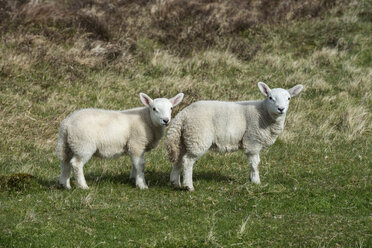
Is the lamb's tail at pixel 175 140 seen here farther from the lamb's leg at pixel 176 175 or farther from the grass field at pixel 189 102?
the grass field at pixel 189 102

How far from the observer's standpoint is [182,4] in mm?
18453

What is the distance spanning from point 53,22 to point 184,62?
13.1ft

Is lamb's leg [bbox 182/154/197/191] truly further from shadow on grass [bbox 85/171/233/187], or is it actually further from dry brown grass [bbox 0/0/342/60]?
dry brown grass [bbox 0/0/342/60]

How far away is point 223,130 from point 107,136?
65.3 inches

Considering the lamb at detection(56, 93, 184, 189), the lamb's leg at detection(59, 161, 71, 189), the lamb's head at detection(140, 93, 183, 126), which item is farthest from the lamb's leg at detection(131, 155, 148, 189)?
the lamb's leg at detection(59, 161, 71, 189)

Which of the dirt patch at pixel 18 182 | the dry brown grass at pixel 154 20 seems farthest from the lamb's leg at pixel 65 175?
the dry brown grass at pixel 154 20

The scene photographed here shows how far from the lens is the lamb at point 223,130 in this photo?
313 inches

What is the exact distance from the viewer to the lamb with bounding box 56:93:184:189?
7.82 metres

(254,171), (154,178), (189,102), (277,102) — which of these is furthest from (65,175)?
(189,102)

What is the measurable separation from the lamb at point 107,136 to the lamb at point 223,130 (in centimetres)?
32

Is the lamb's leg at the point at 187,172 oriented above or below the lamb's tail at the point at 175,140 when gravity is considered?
below

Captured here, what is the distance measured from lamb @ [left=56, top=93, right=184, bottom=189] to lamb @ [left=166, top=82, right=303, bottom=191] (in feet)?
1.04

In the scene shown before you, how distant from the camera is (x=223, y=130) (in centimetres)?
803

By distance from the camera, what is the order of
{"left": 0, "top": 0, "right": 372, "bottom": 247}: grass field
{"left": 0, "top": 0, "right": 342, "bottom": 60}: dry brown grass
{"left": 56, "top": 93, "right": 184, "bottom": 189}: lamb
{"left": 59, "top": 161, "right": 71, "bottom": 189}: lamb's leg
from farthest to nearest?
{"left": 0, "top": 0, "right": 342, "bottom": 60}: dry brown grass → {"left": 59, "top": 161, "right": 71, "bottom": 189}: lamb's leg → {"left": 56, "top": 93, "right": 184, "bottom": 189}: lamb → {"left": 0, "top": 0, "right": 372, "bottom": 247}: grass field
